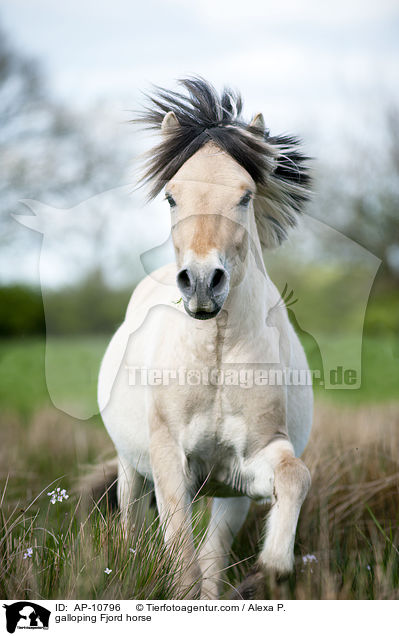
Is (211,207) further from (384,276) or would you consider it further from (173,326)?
(384,276)

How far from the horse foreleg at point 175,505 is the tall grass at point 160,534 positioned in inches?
1.5

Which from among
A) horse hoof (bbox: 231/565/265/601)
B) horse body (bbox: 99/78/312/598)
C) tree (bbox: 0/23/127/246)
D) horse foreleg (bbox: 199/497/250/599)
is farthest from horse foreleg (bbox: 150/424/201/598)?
tree (bbox: 0/23/127/246)

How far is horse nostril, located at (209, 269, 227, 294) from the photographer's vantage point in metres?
1.92

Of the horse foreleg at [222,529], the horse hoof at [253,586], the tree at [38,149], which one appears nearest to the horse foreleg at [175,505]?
the horse hoof at [253,586]

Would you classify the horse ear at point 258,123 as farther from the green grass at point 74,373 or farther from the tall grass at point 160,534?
the tall grass at point 160,534

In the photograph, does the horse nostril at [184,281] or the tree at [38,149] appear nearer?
the horse nostril at [184,281]

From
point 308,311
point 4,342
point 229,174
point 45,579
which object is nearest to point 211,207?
point 229,174

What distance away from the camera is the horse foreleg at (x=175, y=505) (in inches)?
87.7

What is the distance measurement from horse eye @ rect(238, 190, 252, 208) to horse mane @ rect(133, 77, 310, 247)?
17 cm

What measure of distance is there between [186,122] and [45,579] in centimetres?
196

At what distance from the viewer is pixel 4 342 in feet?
33.1

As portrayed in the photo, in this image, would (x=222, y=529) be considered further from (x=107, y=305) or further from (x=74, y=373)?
(x=74, y=373)
